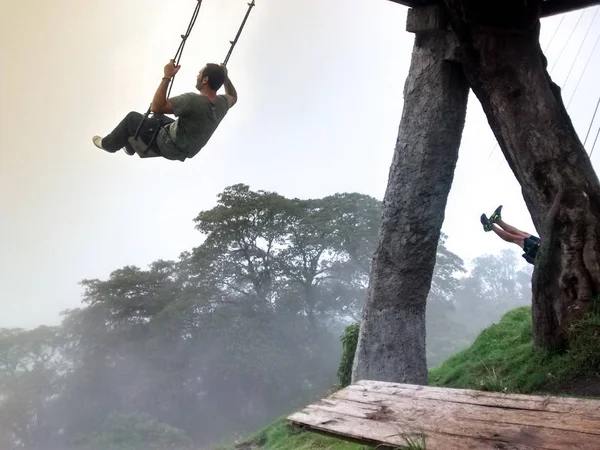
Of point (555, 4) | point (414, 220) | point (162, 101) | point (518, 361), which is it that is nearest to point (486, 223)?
point (414, 220)

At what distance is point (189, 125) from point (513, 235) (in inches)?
111

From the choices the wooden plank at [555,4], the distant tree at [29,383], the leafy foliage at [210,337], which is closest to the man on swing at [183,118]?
the wooden plank at [555,4]

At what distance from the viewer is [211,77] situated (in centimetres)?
386

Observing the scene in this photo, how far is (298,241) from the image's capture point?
61.0 feet

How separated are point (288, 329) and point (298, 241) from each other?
3.10 meters

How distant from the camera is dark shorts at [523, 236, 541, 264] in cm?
392

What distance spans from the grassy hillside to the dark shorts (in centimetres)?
65

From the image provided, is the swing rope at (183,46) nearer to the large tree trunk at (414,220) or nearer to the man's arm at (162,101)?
the man's arm at (162,101)

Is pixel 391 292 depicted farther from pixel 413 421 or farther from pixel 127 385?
pixel 127 385

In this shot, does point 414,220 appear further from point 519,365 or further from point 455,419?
point 455,419

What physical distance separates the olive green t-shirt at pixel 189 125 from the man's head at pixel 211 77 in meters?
0.10

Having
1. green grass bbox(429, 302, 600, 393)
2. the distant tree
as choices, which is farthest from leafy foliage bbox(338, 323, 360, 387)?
the distant tree

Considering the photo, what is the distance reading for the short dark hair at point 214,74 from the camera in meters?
3.82

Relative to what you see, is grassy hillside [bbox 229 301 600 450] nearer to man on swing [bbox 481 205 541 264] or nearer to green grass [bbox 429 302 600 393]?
green grass [bbox 429 302 600 393]
